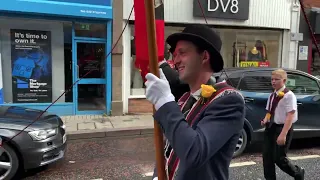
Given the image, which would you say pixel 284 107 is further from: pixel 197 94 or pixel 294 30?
pixel 294 30

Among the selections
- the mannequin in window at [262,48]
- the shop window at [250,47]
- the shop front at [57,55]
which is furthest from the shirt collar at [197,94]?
the mannequin in window at [262,48]

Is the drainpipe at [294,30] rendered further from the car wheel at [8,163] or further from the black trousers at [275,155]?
the car wheel at [8,163]

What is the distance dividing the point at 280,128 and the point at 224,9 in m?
6.63

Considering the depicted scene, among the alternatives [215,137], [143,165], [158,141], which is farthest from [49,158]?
[215,137]

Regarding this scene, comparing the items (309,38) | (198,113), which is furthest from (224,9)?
(198,113)

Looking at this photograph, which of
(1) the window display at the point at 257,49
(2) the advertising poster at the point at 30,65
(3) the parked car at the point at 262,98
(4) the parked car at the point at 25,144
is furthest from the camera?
(1) the window display at the point at 257,49

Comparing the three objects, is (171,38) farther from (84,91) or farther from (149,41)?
(84,91)

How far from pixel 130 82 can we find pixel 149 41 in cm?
798

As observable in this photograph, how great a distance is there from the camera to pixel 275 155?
3787mm

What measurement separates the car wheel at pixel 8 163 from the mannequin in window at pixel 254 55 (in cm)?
851

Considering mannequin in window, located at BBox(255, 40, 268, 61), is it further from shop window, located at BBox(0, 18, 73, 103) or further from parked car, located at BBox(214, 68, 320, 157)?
shop window, located at BBox(0, 18, 73, 103)

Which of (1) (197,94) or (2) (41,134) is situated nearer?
(1) (197,94)

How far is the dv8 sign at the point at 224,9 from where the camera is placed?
9445 mm

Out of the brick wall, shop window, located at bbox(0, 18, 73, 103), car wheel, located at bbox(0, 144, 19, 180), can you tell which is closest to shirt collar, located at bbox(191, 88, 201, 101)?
car wheel, located at bbox(0, 144, 19, 180)
